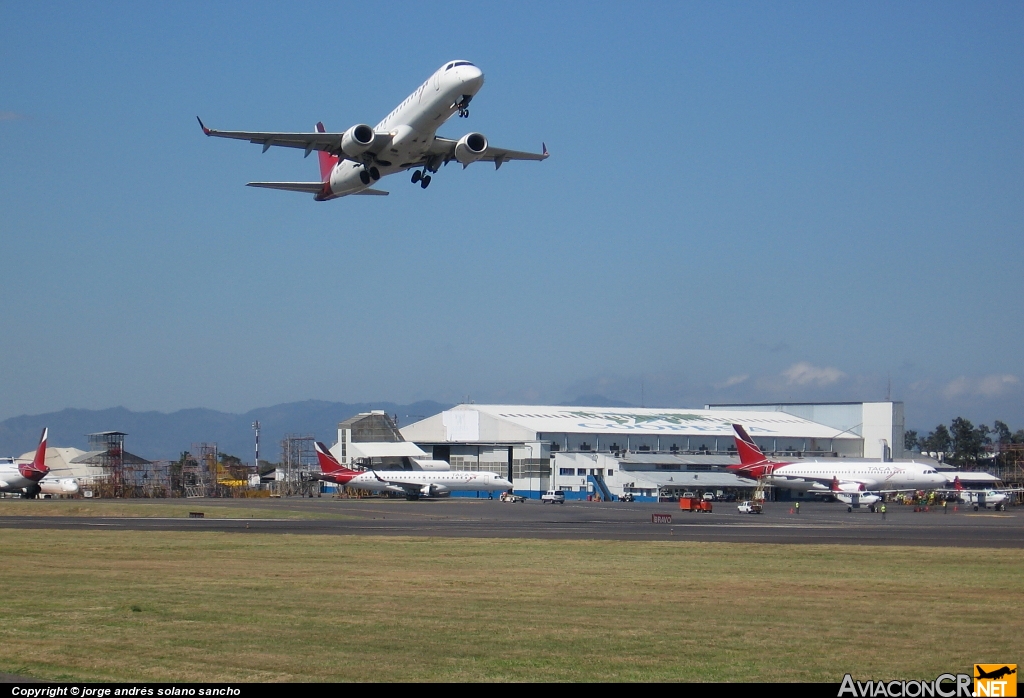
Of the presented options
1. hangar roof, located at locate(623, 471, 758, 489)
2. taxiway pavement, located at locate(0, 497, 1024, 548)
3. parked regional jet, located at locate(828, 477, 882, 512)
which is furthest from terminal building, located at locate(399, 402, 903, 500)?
taxiway pavement, located at locate(0, 497, 1024, 548)

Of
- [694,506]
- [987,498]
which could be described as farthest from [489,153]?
[987,498]

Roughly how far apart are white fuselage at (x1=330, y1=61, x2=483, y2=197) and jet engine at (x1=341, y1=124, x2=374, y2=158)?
0.86 m

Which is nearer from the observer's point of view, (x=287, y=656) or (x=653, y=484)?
(x=287, y=656)

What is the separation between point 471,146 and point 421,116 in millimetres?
3248

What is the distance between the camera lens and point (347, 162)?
4525 centimetres

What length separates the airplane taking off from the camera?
38000 millimetres

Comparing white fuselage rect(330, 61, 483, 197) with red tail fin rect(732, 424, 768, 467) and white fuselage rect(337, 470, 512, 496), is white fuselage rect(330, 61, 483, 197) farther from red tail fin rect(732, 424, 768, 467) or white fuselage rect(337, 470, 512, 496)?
red tail fin rect(732, 424, 768, 467)

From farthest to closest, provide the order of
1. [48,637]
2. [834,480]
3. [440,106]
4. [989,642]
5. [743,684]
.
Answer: [834,480], [440,106], [989,642], [48,637], [743,684]

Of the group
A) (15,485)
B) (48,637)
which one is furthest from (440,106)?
(15,485)

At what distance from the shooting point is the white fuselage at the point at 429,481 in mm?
108938

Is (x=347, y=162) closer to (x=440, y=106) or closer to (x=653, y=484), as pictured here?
(x=440, y=106)

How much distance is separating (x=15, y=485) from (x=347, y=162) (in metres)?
74.3

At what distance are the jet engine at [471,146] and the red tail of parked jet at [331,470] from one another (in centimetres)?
7412

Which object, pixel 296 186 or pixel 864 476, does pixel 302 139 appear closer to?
pixel 296 186
